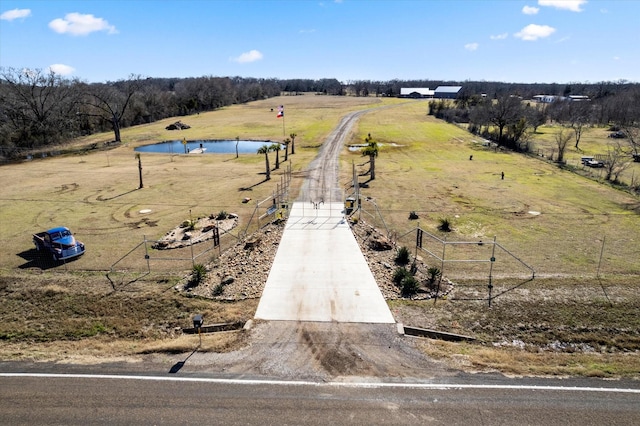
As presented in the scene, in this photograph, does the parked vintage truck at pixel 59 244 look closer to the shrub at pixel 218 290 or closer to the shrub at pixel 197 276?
the shrub at pixel 197 276

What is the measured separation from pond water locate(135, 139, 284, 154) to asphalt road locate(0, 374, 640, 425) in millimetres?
53724

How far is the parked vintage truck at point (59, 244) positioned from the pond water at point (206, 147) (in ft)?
136

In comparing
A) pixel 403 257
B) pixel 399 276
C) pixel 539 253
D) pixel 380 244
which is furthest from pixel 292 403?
pixel 539 253

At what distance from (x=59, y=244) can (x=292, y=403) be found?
1864 centimetres

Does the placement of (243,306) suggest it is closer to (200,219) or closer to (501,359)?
(501,359)

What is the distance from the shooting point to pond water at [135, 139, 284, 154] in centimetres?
6525

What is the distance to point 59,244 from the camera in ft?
74.8

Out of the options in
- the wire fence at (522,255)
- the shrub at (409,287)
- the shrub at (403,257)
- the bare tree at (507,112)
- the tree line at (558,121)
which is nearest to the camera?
the shrub at (409,287)

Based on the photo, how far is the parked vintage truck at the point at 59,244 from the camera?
22.8 meters

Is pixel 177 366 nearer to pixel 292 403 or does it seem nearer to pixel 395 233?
pixel 292 403

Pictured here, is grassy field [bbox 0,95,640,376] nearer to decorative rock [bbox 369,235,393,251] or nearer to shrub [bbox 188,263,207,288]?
shrub [bbox 188,263,207,288]

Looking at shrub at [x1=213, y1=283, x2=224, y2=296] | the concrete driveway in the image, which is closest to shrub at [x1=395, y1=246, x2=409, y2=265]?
the concrete driveway

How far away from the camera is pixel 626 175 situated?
4697 centimetres

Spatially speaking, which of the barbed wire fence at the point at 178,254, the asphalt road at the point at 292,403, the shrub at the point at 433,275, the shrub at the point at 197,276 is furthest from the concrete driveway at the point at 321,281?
the asphalt road at the point at 292,403
